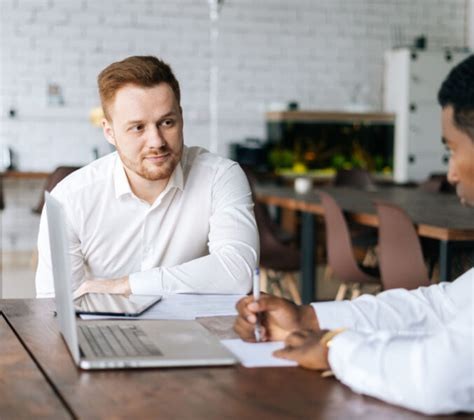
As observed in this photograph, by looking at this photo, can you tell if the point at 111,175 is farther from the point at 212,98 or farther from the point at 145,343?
the point at 212,98

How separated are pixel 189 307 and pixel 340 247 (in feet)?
8.60

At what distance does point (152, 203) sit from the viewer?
2.51 m

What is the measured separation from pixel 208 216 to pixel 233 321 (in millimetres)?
838

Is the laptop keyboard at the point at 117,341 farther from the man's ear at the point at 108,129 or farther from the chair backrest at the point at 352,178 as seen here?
the chair backrest at the point at 352,178

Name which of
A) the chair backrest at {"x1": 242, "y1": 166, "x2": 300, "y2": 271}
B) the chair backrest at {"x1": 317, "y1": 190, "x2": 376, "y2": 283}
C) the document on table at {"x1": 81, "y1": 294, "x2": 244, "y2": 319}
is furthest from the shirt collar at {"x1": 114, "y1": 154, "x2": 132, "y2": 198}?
the chair backrest at {"x1": 242, "y1": 166, "x2": 300, "y2": 271}

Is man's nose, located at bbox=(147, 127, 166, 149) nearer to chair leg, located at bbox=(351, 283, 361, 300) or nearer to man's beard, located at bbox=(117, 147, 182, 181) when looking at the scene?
man's beard, located at bbox=(117, 147, 182, 181)

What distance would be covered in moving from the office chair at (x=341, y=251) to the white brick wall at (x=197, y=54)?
4128mm

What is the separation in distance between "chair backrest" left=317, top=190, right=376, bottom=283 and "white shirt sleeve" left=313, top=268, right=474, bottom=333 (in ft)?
8.84

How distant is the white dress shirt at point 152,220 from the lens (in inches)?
96.3

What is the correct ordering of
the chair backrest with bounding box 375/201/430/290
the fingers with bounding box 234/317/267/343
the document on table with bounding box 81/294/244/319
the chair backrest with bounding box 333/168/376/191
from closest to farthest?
the fingers with bounding box 234/317/267/343, the document on table with bounding box 81/294/244/319, the chair backrest with bounding box 375/201/430/290, the chair backrest with bounding box 333/168/376/191

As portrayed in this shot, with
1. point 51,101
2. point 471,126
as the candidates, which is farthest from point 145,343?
point 51,101

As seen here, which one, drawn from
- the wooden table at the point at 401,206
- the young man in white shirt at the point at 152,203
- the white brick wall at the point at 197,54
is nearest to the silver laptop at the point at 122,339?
the young man in white shirt at the point at 152,203

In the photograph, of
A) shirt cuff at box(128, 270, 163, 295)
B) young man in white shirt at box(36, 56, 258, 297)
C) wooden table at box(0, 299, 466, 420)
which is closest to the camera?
wooden table at box(0, 299, 466, 420)

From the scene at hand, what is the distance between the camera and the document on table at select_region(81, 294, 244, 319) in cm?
182
